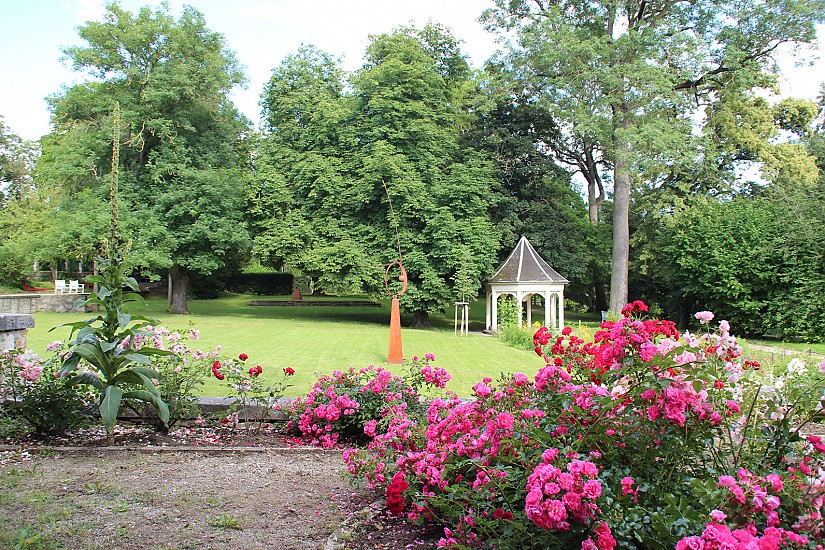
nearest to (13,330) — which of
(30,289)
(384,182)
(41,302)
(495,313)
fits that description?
(384,182)

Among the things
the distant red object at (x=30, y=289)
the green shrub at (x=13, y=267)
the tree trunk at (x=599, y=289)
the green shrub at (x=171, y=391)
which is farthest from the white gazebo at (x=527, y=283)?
the green shrub at (x=13, y=267)

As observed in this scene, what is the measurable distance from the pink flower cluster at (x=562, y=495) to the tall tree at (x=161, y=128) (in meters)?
20.7

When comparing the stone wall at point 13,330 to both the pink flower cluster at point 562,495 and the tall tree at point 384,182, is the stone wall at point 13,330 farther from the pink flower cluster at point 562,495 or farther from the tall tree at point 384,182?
the tall tree at point 384,182

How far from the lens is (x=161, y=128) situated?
74.5 feet

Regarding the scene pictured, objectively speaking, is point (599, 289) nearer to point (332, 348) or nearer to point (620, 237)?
point (620, 237)

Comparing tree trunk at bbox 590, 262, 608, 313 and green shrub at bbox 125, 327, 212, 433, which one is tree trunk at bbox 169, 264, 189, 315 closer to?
tree trunk at bbox 590, 262, 608, 313

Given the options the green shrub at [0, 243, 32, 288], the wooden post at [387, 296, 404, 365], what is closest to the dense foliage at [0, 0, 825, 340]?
the green shrub at [0, 243, 32, 288]

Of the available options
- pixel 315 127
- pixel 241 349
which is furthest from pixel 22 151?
pixel 241 349

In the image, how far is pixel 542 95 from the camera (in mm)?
22750

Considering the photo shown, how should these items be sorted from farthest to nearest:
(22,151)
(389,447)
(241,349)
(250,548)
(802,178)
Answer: (22,151) → (802,178) → (241,349) → (389,447) → (250,548)

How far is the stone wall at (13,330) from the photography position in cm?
571

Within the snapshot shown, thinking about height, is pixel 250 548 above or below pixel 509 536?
below

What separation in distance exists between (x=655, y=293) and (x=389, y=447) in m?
25.6

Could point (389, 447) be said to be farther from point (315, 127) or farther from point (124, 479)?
point (315, 127)
